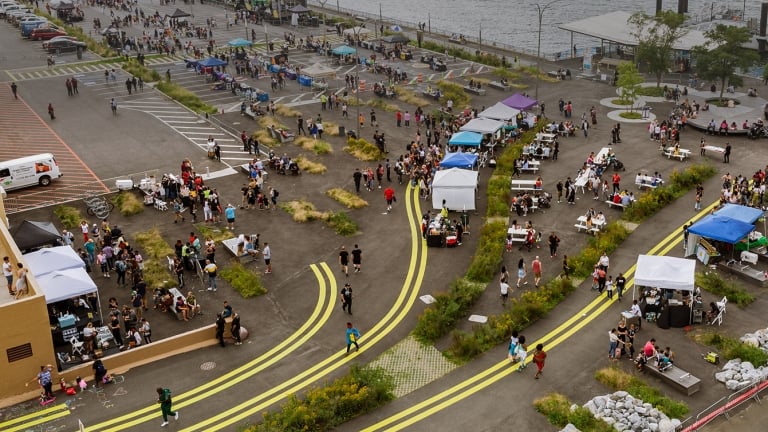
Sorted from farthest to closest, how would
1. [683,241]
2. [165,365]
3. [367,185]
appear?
[367,185] → [683,241] → [165,365]

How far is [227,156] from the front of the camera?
50594 millimetres

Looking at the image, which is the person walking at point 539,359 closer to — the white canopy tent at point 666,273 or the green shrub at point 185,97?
the white canopy tent at point 666,273


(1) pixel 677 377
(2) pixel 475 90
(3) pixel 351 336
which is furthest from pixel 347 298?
(2) pixel 475 90

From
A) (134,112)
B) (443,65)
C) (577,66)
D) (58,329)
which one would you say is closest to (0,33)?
(134,112)

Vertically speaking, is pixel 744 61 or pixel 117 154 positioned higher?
pixel 744 61

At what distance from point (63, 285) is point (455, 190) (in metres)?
19.2

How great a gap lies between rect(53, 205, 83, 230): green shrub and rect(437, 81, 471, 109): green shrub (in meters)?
30.9

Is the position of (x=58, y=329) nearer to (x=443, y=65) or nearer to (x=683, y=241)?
(x=683, y=241)

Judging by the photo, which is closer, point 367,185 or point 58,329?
point 58,329

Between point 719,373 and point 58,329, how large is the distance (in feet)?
74.8

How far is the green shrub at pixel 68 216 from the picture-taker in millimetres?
40000

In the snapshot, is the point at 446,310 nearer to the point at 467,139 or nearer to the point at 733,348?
the point at 733,348

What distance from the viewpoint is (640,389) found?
24.6m

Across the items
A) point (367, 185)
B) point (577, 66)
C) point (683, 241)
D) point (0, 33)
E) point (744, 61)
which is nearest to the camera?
point (683, 241)
